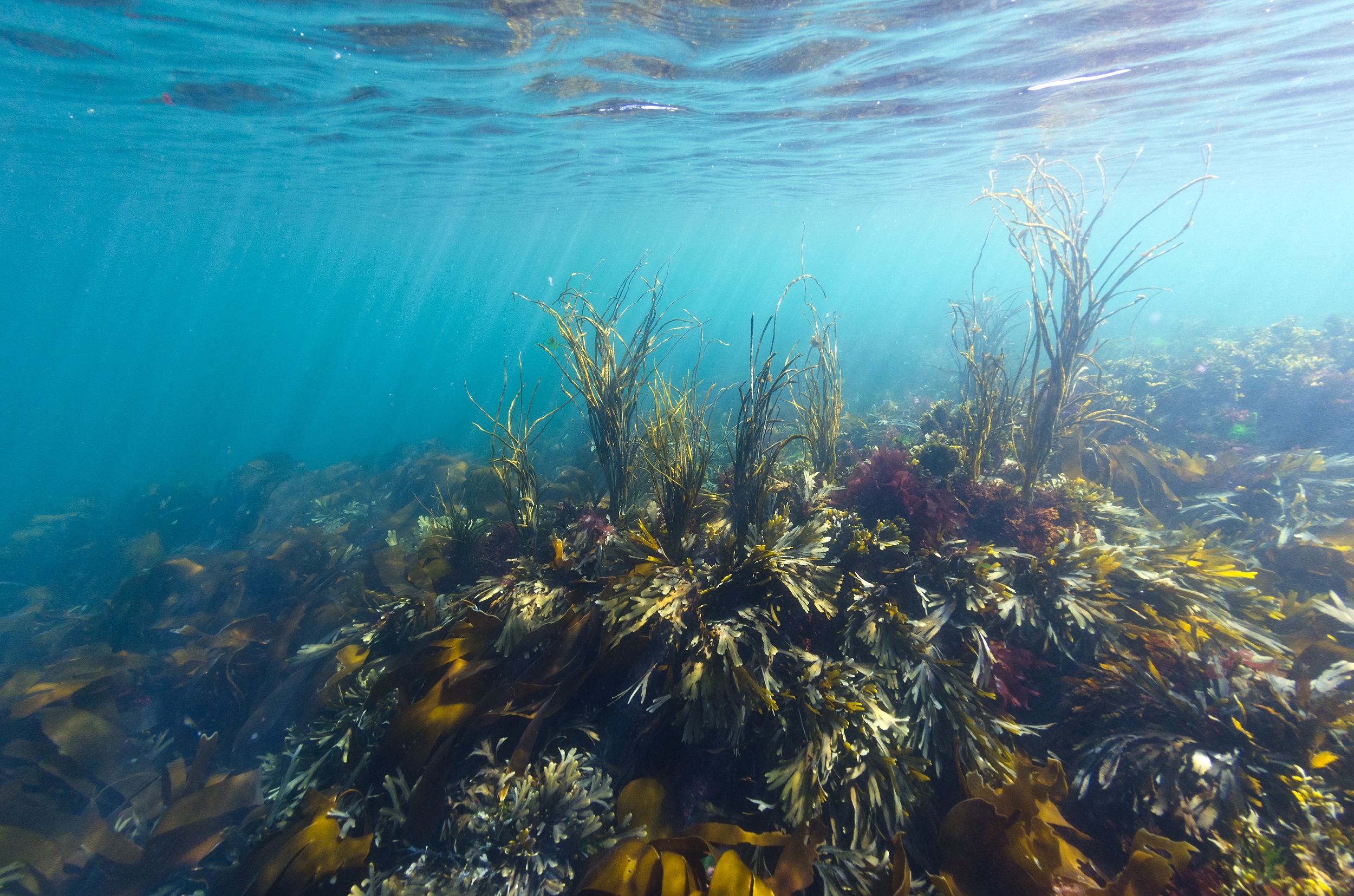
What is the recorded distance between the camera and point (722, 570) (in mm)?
2971

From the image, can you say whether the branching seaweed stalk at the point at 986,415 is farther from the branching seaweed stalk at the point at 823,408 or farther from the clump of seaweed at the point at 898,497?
the branching seaweed stalk at the point at 823,408

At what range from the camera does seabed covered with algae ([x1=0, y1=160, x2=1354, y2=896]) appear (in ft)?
7.15

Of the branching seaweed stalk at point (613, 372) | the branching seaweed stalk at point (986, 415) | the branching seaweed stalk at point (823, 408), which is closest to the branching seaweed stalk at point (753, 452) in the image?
the branching seaweed stalk at point (613, 372)

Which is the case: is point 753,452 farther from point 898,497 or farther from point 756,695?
point 756,695

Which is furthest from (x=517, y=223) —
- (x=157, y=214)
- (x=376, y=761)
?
(x=376, y=761)

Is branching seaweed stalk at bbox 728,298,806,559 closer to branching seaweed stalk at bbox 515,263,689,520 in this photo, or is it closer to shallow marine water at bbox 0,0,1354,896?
shallow marine water at bbox 0,0,1354,896

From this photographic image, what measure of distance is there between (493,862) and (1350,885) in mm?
3486

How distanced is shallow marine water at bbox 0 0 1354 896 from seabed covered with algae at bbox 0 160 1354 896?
23 millimetres

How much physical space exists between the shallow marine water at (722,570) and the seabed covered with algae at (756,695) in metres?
0.02

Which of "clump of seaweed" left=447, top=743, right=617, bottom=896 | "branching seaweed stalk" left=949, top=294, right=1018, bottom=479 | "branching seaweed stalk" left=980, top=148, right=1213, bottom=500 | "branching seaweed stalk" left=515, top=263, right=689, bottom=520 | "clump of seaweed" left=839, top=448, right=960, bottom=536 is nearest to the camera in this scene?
"clump of seaweed" left=447, top=743, right=617, bottom=896

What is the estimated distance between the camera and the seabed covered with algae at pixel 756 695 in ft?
7.15

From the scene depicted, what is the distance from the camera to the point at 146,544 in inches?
440

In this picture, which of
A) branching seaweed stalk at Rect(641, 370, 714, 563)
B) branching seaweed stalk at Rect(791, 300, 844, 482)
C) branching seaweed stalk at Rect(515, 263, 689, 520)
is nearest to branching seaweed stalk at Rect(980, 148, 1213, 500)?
branching seaweed stalk at Rect(791, 300, 844, 482)

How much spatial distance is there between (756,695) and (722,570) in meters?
0.72
